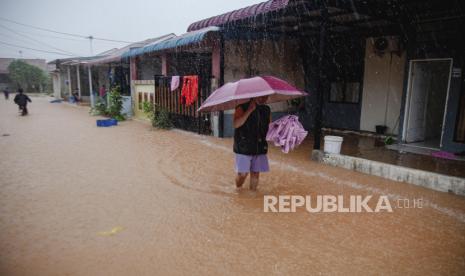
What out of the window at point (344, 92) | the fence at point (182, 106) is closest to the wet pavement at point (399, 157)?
the window at point (344, 92)

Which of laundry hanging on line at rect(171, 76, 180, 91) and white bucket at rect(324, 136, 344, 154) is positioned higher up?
laundry hanging on line at rect(171, 76, 180, 91)

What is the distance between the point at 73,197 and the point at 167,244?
2.46m

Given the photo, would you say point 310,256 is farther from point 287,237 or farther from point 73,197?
point 73,197

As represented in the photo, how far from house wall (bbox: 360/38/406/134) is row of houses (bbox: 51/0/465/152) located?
33 mm

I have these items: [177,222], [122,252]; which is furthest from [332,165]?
[122,252]

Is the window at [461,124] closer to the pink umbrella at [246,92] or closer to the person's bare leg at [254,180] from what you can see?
the pink umbrella at [246,92]

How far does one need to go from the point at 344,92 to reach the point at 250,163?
338 inches

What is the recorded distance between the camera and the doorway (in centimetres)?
876

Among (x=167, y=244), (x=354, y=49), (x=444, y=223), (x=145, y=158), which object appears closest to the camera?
(x=167, y=244)

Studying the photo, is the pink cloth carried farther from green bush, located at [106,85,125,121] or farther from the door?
green bush, located at [106,85,125,121]

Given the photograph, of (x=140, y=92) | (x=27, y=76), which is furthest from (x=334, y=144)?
(x=27, y=76)

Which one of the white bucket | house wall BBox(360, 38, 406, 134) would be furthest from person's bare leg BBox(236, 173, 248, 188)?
house wall BBox(360, 38, 406, 134)

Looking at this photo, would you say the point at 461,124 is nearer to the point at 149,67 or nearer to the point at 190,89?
the point at 190,89

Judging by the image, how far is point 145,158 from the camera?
8031 mm
